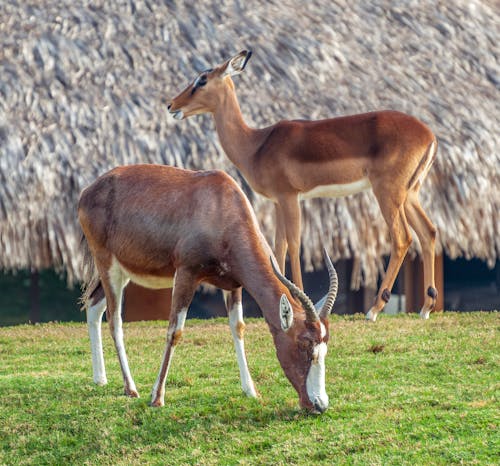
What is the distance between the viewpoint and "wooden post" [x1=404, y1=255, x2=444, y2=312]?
1220 centimetres

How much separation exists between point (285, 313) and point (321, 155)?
3.85 meters

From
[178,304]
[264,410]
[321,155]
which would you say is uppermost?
[321,155]

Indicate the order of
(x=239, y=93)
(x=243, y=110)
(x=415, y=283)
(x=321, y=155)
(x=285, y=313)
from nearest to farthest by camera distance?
1. (x=285, y=313)
2. (x=321, y=155)
3. (x=243, y=110)
4. (x=239, y=93)
5. (x=415, y=283)

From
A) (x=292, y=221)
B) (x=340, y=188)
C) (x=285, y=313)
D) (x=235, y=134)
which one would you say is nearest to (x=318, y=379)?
(x=285, y=313)

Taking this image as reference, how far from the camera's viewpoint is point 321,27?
13.4 metres

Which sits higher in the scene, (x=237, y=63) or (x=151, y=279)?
(x=237, y=63)

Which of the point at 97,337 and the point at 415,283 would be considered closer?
the point at 97,337

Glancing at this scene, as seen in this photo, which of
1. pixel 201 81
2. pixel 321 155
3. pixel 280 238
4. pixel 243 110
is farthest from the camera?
pixel 243 110

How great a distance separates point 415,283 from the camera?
→ 1226 cm

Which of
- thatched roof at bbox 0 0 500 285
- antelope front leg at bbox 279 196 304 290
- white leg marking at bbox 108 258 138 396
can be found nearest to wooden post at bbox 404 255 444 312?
thatched roof at bbox 0 0 500 285

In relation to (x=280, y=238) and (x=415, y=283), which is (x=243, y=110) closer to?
(x=280, y=238)

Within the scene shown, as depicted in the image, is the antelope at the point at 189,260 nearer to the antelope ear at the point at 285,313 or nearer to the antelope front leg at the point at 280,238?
the antelope ear at the point at 285,313

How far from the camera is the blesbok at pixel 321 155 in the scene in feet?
32.5

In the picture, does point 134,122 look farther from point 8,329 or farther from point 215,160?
point 8,329
